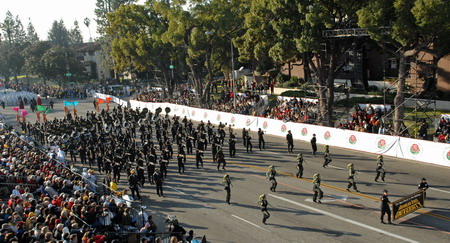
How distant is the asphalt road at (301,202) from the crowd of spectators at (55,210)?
2.20 meters

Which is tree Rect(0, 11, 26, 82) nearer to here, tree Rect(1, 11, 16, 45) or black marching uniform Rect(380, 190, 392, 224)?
tree Rect(1, 11, 16, 45)

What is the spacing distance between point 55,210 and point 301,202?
9.60 meters

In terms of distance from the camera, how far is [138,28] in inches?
2019

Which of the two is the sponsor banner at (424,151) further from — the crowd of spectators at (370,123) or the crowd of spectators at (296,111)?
the crowd of spectators at (296,111)

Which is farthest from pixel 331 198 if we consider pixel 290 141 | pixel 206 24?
pixel 206 24

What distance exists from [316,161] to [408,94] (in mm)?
14009

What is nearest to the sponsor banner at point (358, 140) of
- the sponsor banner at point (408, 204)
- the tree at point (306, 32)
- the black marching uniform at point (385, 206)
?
the tree at point (306, 32)

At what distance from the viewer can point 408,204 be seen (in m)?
15.0

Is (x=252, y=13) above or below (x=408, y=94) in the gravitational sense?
above

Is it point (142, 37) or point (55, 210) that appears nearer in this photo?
point (55, 210)

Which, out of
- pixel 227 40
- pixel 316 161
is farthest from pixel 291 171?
pixel 227 40

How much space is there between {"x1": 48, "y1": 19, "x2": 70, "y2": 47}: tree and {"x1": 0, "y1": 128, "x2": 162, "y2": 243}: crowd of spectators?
410 ft

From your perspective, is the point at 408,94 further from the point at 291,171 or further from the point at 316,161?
the point at 291,171

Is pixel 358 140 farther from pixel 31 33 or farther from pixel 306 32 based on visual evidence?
pixel 31 33
